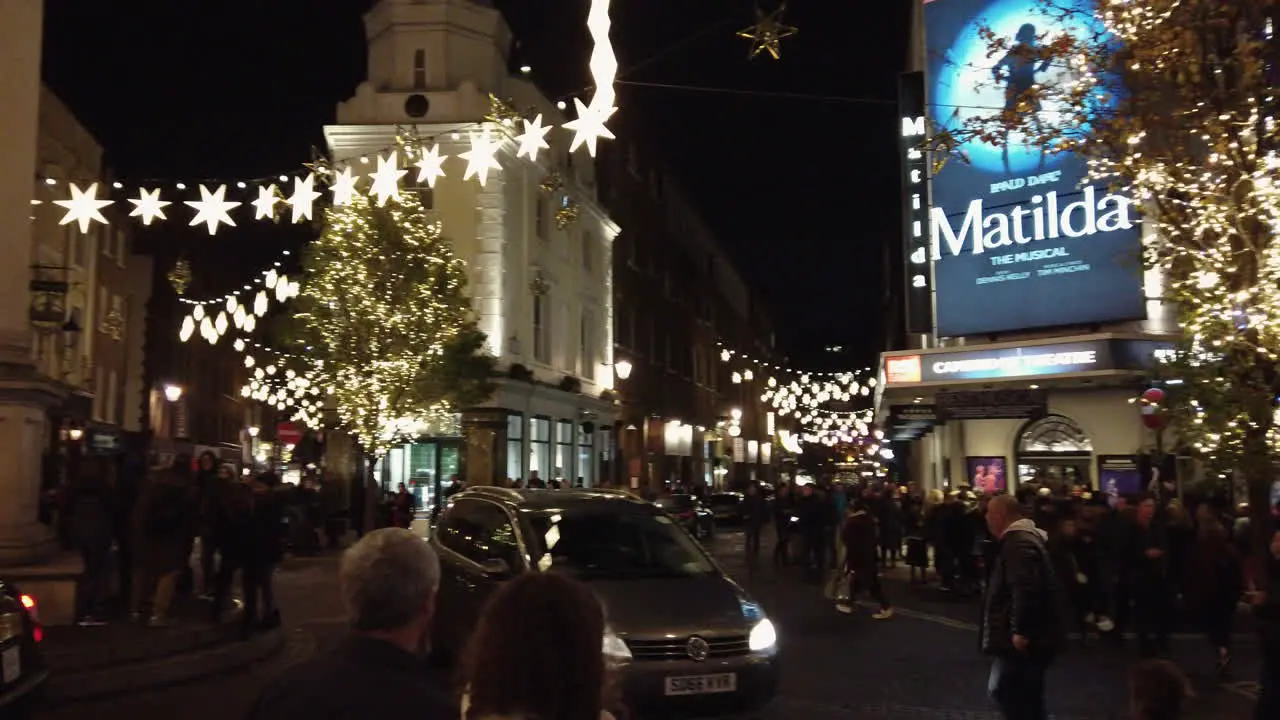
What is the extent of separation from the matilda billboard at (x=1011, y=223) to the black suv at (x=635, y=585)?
17.7 m

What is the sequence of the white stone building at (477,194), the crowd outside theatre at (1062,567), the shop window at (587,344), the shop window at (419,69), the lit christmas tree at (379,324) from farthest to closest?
the shop window at (587,344) → the shop window at (419,69) → the white stone building at (477,194) → the lit christmas tree at (379,324) → the crowd outside theatre at (1062,567)

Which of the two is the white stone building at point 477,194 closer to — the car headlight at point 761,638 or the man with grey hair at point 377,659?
the car headlight at point 761,638

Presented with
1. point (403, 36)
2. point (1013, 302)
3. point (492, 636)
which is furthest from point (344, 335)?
point (492, 636)

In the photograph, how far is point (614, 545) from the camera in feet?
29.7

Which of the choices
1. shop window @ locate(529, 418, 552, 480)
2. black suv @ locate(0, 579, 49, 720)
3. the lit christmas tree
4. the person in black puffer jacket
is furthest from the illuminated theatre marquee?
black suv @ locate(0, 579, 49, 720)

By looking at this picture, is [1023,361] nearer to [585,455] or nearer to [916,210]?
[916,210]

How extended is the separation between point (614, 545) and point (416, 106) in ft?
82.8

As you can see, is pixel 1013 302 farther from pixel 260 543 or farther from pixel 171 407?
pixel 171 407

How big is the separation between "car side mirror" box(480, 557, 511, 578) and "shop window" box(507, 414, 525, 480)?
2373cm

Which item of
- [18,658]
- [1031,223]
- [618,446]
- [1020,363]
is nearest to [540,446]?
[618,446]

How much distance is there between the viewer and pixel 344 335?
25875 millimetres

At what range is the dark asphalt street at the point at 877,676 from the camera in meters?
9.13

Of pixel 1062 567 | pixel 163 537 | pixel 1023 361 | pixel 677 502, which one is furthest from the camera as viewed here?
pixel 677 502

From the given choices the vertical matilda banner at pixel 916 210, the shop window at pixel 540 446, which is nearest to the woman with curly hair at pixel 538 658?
the vertical matilda banner at pixel 916 210
